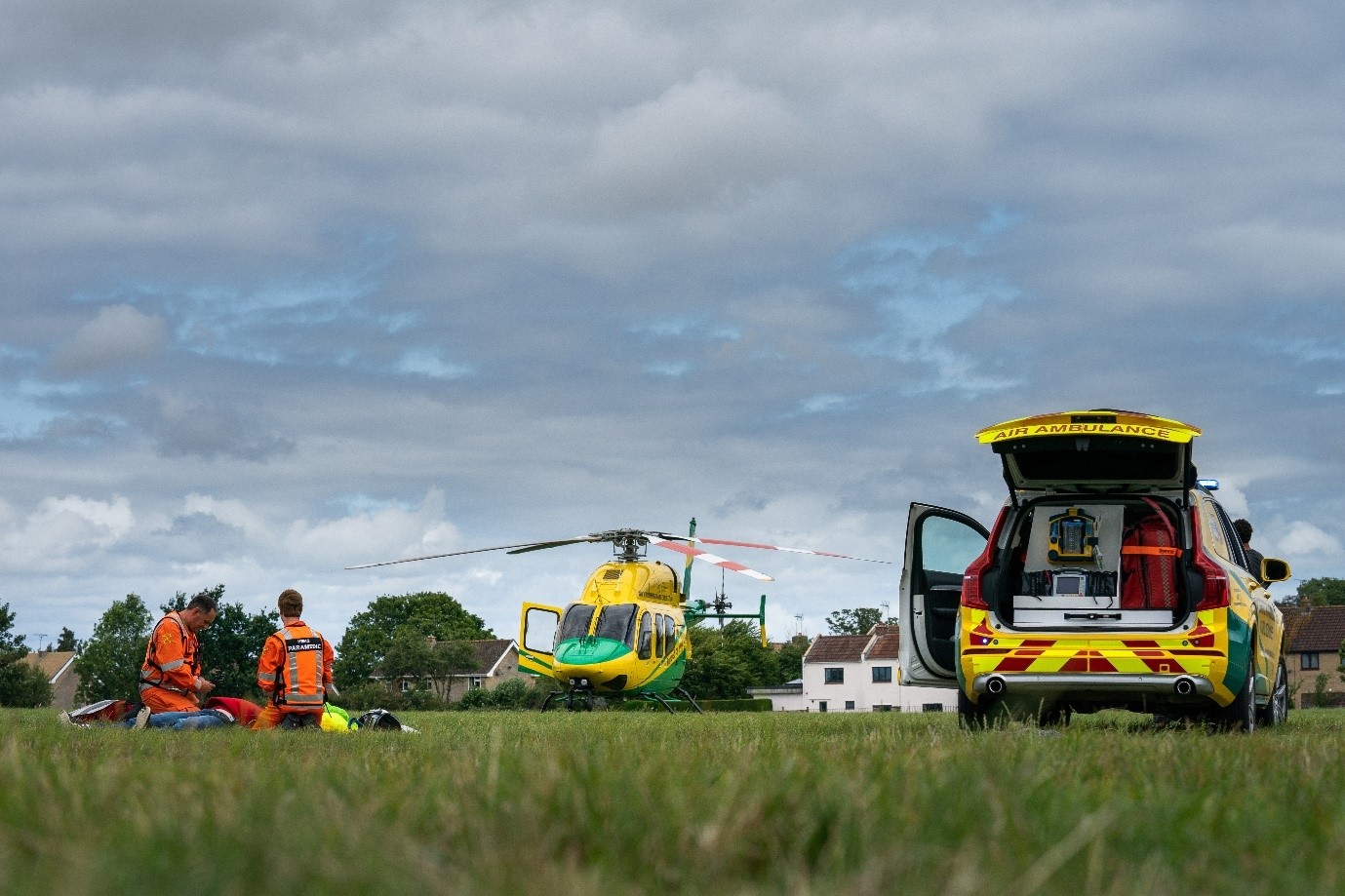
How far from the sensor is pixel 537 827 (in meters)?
2.85

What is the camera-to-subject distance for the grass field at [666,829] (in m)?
2.31

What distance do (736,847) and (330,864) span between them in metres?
0.79

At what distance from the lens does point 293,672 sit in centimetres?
1266

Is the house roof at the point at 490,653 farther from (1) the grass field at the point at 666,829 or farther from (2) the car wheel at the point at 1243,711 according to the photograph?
(1) the grass field at the point at 666,829

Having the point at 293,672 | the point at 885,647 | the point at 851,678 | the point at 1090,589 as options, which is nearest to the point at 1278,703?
the point at 1090,589

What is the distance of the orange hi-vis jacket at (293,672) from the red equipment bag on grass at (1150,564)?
21.9 ft

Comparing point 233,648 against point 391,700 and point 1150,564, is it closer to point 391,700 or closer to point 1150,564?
point 391,700

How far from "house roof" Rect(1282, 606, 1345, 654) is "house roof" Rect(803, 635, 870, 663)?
89.1ft

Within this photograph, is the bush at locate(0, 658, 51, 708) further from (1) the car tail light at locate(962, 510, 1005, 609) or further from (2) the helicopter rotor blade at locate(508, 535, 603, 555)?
(1) the car tail light at locate(962, 510, 1005, 609)

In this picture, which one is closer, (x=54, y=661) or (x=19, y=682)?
(x=19, y=682)

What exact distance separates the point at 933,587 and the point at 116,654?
81.3 metres

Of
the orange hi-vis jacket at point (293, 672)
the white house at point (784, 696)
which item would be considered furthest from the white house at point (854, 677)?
the orange hi-vis jacket at point (293, 672)

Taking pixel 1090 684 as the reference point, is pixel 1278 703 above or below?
below

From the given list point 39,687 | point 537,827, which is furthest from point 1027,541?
point 39,687
